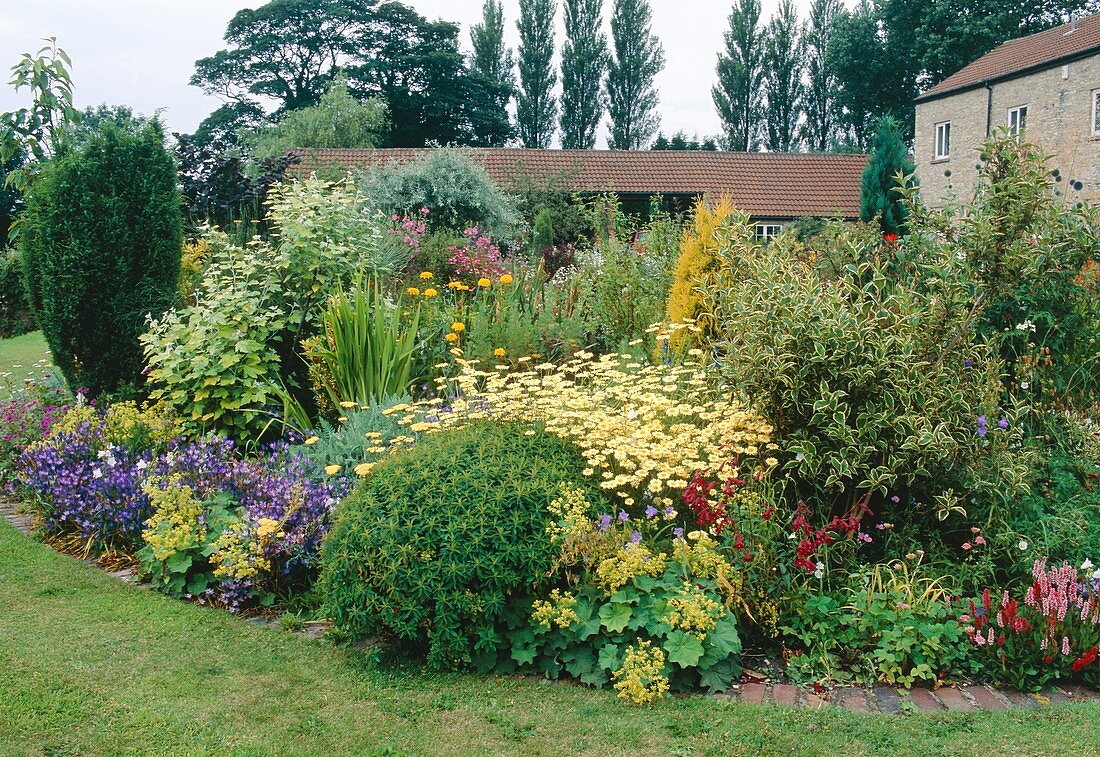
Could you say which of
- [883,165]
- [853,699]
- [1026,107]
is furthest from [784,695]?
[1026,107]

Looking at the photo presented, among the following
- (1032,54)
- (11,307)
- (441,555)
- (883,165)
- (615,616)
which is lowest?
(615,616)

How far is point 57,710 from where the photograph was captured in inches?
129

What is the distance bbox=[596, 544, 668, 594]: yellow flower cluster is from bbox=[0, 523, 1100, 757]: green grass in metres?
0.44

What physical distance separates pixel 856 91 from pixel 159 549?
42.2m

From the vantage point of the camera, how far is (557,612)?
3.57 meters

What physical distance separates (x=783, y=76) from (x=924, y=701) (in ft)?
140

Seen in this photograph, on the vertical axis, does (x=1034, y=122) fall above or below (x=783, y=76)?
below

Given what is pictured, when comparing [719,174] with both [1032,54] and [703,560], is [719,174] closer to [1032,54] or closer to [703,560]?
[1032,54]

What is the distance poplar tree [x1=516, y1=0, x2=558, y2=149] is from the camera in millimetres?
40688

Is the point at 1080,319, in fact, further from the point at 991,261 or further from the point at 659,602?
the point at 659,602

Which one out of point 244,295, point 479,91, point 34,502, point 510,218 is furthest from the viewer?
point 479,91

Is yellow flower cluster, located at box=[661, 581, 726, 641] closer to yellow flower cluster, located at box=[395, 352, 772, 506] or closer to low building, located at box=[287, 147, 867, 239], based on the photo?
yellow flower cluster, located at box=[395, 352, 772, 506]

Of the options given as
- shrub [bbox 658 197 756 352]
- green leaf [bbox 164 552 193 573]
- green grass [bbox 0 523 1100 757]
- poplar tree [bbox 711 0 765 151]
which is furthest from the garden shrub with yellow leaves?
poplar tree [bbox 711 0 765 151]

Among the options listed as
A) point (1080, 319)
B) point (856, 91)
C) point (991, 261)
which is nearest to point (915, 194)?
point (991, 261)
